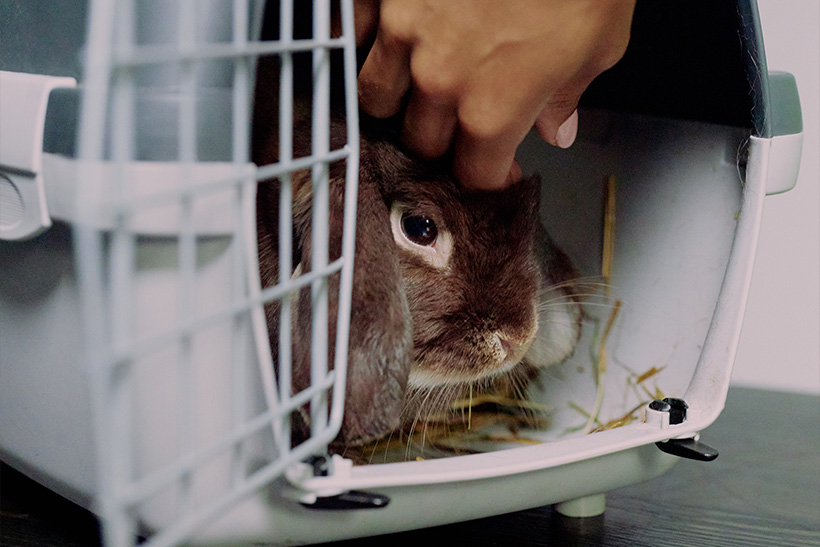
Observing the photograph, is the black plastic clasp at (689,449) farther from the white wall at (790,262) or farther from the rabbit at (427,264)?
the white wall at (790,262)

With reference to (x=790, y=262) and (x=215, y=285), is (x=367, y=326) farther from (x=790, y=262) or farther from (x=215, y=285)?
(x=790, y=262)

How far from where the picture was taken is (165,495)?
2.25 feet

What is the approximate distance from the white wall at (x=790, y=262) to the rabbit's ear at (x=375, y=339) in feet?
4.29

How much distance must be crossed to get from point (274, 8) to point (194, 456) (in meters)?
0.57

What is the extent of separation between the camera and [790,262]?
194cm

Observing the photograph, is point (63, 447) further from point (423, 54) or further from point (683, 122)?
point (683, 122)

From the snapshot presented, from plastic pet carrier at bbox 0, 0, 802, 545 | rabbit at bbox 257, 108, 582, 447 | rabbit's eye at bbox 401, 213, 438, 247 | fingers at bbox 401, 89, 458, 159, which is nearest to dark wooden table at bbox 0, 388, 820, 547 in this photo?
plastic pet carrier at bbox 0, 0, 802, 545

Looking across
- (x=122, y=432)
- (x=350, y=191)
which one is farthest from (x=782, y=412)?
(x=122, y=432)

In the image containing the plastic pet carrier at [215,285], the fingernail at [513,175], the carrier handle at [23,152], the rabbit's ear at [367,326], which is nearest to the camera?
the plastic pet carrier at [215,285]

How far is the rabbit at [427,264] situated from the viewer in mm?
846

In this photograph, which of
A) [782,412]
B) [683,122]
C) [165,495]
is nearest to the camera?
[165,495]

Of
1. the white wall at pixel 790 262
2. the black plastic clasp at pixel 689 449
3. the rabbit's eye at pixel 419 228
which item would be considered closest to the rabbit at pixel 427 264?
the rabbit's eye at pixel 419 228

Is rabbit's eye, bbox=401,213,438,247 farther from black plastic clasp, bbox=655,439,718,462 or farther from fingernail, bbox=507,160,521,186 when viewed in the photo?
black plastic clasp, bbox=655,439,718,462

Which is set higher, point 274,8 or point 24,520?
point 274,8
